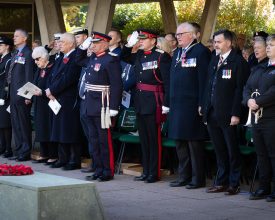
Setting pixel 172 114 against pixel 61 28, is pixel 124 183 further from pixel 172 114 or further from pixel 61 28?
pixel 61 28

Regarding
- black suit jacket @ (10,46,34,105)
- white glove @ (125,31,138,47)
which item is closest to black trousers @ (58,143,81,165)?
black suit jacket @ (10,46,34,105)

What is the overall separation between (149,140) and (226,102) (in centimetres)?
150

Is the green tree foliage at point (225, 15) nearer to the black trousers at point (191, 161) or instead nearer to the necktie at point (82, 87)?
the necktie at point (82, 87)

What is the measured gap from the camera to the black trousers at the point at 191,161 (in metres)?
9.56

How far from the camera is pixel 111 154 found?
10.4m

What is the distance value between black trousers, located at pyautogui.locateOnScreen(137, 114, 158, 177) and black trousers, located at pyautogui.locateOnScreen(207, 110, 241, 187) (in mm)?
1045

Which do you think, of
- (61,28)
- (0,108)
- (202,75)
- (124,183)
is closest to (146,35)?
(202,75)

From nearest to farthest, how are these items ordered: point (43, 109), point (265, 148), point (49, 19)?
point (265, 148) < point (43, 109) < point (49, 19)

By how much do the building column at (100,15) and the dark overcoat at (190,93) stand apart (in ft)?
22.2

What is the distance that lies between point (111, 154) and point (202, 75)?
5.75ft

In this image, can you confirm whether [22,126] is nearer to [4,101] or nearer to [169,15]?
[4,101]

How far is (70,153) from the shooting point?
1160cm

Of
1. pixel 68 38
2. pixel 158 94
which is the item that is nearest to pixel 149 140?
pixel 158 94

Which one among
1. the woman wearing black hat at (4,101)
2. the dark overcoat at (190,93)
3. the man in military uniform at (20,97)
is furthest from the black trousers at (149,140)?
the woman wearing black hat at (4,101)
